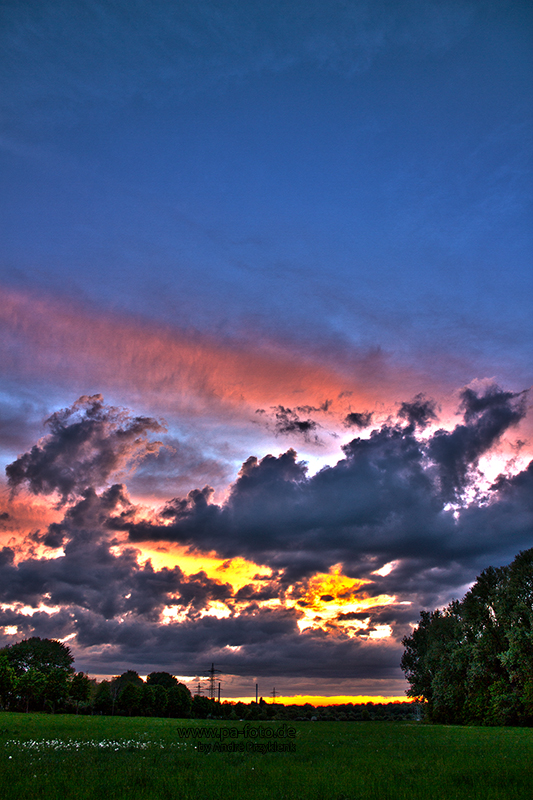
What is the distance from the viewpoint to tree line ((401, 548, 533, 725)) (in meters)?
61.8

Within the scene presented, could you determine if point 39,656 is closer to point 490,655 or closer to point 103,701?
point 103,701

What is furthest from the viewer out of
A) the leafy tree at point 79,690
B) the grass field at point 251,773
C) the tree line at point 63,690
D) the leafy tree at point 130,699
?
the leafy tree at point 130,699

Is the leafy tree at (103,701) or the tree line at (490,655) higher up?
the tree line at (490,655)

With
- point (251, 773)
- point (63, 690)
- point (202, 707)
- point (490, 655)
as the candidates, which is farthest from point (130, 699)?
point (251, 773)

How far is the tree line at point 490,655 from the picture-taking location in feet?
203

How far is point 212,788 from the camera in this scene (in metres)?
12.6

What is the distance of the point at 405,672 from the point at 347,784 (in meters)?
118

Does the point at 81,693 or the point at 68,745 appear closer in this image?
the point at 68,745

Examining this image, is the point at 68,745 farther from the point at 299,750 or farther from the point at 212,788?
the point at 212,788

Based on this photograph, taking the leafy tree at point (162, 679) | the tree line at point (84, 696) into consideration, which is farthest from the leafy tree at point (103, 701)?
the leafy tree at point (162, 679)

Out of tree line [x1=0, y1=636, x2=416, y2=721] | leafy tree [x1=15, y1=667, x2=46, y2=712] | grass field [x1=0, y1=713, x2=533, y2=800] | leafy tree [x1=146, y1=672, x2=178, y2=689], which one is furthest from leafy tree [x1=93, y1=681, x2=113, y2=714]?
grass field [x1=0, y1=713, x2=533, y2=800]

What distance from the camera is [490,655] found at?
70.1 meters

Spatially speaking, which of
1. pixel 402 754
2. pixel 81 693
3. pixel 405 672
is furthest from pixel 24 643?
pixel 402 754

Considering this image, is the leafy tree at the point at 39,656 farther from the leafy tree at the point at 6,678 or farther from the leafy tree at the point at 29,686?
the leafy tree at the point at 6,678
